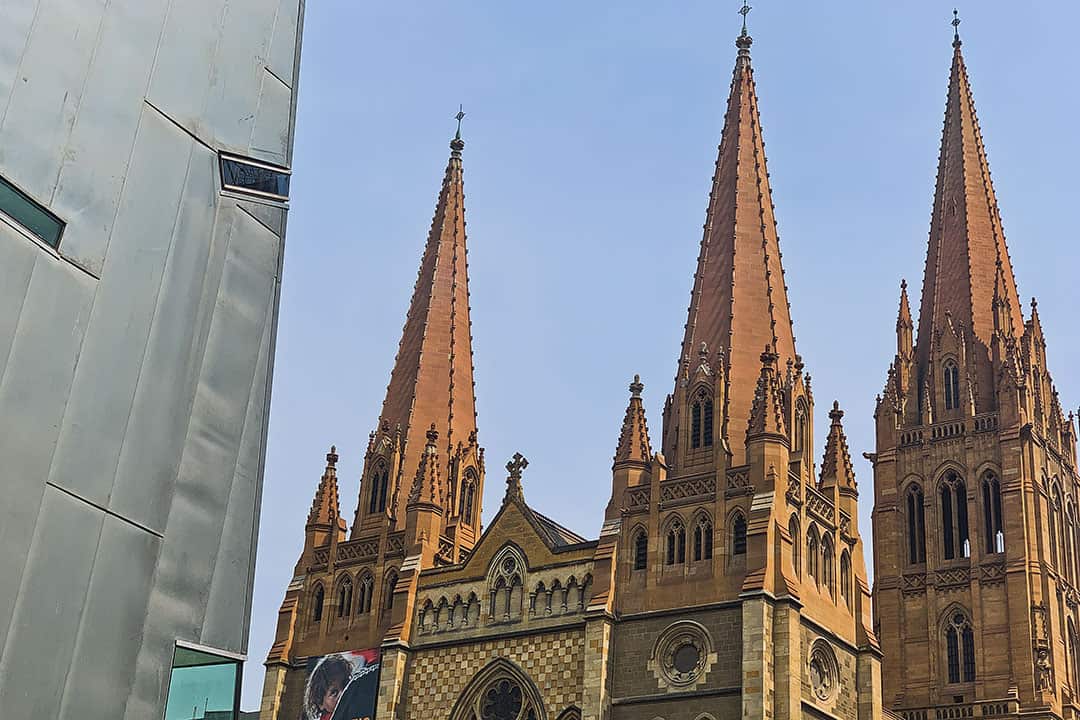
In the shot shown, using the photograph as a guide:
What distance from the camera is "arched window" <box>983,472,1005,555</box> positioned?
54.2m

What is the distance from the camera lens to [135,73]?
52.0 feet

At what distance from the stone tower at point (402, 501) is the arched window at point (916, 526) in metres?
18.7

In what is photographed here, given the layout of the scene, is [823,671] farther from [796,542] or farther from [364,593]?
[364,593]

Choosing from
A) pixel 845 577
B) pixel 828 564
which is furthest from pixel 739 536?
pixel 845 577

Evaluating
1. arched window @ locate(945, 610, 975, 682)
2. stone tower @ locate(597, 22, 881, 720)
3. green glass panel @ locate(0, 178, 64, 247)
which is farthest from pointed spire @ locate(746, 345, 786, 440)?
green glass panel @ locate(0, 178, 64, 247)

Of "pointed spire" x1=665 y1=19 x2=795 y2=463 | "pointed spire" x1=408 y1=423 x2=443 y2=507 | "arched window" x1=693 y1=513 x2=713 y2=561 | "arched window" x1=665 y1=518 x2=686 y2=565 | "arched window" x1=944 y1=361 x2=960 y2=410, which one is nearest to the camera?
"arched window" x1=693 y1=513 x2=713 y2=561

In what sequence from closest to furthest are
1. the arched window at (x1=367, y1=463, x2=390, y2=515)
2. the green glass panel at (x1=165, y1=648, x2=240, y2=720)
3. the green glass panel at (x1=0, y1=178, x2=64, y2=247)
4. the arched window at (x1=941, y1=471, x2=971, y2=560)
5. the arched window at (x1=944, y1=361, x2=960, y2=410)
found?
1. the green glass panel at (x1=0, y1=178, x2=64, y2=247)
2. the green glass panel at (x1=165, y1=648, x2=240, y2=720)
3. the arched window at (x1=367, y1=463, x2=390, y2=515)
4. the arched window at (x1=941, y1=471, x2=971, y2=560)
5. the arched window at (x1=944, y1=361, x2=960, y2=410)

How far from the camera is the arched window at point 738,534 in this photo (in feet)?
120

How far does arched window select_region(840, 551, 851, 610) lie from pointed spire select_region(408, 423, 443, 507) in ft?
41.1

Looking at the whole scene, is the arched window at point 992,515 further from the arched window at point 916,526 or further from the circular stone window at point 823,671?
the circular stone window at point 823,671

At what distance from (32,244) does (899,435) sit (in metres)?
48.4

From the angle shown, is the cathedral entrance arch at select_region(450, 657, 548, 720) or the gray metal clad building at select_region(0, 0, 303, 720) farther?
the cathedral entrance arch at select_region(450, 657, 548, 720)

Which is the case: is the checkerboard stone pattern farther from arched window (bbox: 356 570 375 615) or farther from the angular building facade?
arched window (bbox: 356 570 375 615)

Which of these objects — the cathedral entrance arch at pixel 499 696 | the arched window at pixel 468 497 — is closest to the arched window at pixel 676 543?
the cathedral entrance arch at pixel 499 696
